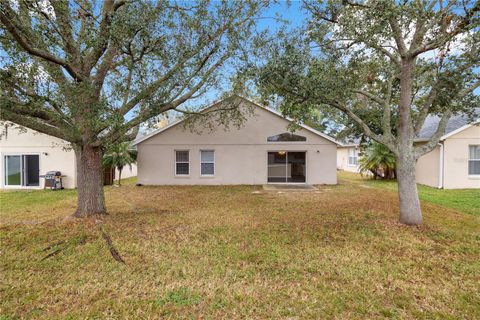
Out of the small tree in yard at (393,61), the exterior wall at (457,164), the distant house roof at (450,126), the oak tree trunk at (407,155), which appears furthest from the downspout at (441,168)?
the oak tree trunk at (407,155)

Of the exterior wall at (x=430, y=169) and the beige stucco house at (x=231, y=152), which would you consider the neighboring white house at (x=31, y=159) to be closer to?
the beige stucco house at (x=231, y=152)

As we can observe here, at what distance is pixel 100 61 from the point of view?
682cm

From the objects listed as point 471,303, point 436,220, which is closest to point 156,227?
point 471,303

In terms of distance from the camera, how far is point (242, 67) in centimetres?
685

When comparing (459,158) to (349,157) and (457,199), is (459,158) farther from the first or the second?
(349,157)

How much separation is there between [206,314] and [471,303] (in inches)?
127

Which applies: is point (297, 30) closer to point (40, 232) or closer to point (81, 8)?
point (81, 8)

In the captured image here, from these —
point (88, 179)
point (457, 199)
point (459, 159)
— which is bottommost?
point (457, 199)

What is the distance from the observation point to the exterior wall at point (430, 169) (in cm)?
1298

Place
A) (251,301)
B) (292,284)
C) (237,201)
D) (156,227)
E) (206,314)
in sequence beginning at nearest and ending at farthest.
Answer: (206,314), (251,301), (292,284), (156,227), (237,201)

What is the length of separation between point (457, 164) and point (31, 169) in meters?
22.9

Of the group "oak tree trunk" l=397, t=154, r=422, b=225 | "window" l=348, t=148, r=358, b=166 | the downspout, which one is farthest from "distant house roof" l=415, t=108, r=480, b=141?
"oak tree trunk" l=397, t=154, r=422, b=225

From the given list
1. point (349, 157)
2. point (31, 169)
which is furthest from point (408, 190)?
point (349, 157)

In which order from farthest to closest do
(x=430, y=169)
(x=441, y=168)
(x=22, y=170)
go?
(x=22, y=170)
(x=430, y=169)
(x=441, y=168)
